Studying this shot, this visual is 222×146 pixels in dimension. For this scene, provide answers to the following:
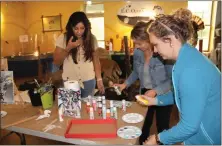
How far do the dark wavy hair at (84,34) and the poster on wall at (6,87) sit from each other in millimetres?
533

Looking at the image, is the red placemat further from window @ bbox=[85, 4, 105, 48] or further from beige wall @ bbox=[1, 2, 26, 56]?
beige wall @ bbox=[1, 2, 26, 56]

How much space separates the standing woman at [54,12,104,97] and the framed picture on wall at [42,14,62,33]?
379cm

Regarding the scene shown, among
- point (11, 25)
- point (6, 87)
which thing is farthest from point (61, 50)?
point (11, 25)

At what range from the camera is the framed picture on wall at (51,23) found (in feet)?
17.9

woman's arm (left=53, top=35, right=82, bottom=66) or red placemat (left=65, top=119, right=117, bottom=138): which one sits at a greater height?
woman's arm (left=53, top=35, right=82, bottom=66)

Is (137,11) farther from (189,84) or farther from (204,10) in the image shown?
(189,84)

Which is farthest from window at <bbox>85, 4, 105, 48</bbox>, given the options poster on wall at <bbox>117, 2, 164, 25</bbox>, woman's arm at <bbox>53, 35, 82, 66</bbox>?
woman's arm at <bbox>53, 35, 82, 66</bbox>

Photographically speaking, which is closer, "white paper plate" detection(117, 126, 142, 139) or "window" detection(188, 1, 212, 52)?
"white paper plate" detection(117, 126, 142, 139)

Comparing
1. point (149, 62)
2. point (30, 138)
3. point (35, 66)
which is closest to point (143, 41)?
point (149, 62)

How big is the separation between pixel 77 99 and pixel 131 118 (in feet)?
1.18

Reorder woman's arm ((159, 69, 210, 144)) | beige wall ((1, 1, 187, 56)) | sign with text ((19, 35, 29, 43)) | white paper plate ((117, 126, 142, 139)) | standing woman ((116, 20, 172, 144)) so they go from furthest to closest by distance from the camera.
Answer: sign with text ((19, 35, 29, 43)) < beige wall ((1, 1, 187, 56)) < standing woman ((116, 20, 172, 144)) < white paper plate ((117, 126, 142, 139)) < woman's arm ((159, 69, 210, 144))

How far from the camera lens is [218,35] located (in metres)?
3.86

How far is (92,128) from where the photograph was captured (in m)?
1.23

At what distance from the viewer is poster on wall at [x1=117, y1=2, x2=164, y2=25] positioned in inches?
184
